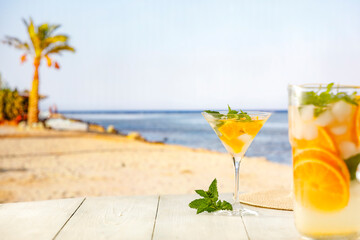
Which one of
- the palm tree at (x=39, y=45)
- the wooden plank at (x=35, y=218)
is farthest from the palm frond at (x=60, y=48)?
the wooden plank at (x=35, y=218)

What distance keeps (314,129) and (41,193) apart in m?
7.41

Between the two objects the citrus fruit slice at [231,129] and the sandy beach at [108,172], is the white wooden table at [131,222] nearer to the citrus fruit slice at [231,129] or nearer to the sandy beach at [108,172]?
the citrus fruit slice at [231,129]

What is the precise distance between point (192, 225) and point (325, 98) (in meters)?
0.60

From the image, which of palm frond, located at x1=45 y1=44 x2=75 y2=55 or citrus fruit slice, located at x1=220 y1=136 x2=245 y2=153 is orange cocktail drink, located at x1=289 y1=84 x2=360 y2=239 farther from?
palm frond, located at x1=45 y1=44 x2=75 y2=55

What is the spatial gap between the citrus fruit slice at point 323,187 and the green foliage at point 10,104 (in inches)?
987

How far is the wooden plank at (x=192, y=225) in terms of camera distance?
1.30m

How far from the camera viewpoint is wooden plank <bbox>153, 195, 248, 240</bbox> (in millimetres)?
1301

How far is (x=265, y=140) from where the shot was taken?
69.1 feet

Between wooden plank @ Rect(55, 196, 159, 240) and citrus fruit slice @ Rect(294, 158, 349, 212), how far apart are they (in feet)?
1.62

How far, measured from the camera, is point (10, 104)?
24328mm

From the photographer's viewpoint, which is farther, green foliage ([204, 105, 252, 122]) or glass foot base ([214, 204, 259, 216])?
green foliage ([204, 105, 252, 122])

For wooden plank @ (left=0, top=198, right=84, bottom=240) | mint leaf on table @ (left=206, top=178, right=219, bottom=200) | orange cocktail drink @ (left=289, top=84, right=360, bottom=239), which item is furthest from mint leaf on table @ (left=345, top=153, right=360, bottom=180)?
wooden plank @ (left=0, top=198, right=84, bottom=240)

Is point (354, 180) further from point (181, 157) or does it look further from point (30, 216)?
point (181, 157)

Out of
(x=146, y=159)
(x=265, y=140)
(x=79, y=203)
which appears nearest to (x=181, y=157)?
(x=146, y=159)
